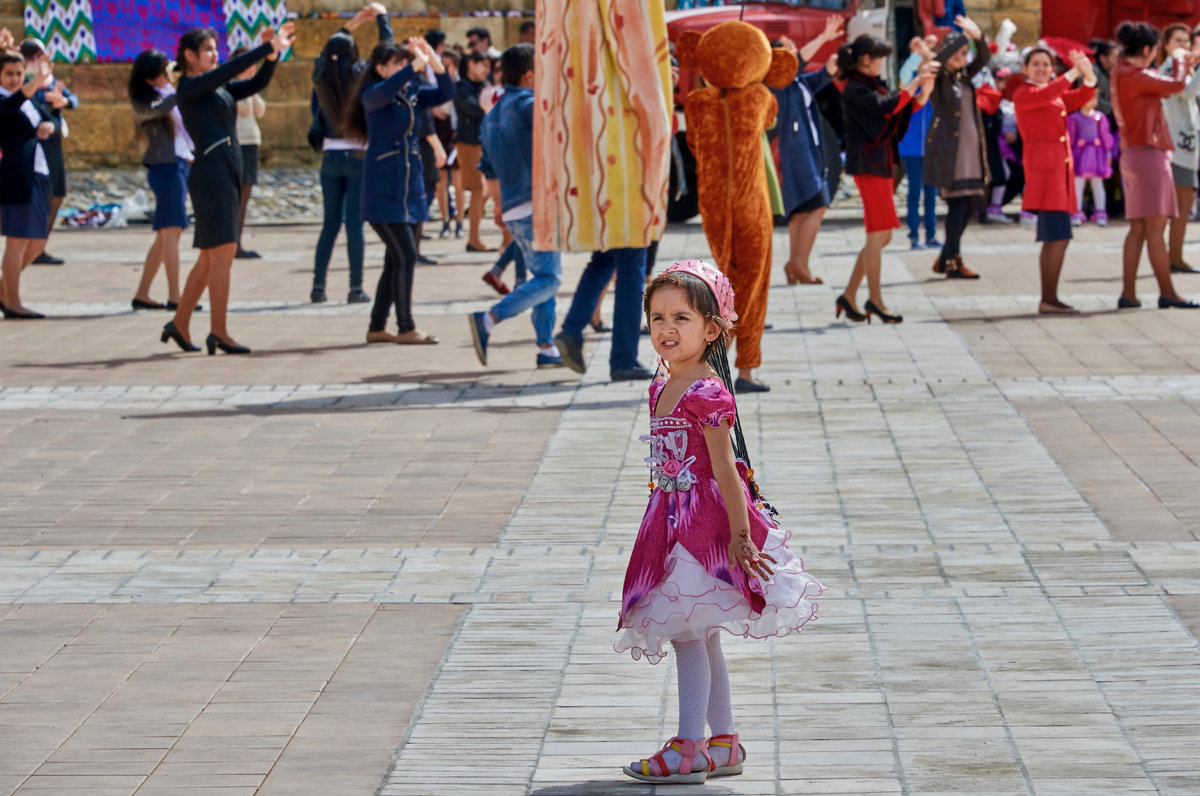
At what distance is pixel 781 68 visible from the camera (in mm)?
9289

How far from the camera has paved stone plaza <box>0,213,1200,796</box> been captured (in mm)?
4125

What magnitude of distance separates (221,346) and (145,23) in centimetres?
1548

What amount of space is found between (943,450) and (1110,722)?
3.35 m

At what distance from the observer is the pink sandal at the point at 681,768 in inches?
155

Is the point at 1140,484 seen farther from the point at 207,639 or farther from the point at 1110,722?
the point at 207,639

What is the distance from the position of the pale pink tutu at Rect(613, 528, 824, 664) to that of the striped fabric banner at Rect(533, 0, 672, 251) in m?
5.41

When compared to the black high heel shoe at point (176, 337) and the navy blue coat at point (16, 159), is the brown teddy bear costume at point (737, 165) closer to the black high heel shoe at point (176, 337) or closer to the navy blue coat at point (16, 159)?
the black high heel shoe at point (176, 337)

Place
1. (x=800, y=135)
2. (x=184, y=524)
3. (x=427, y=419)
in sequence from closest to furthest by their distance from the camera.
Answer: (x=184, y=524) < (x=427, y=419) < (x=800, y=135)

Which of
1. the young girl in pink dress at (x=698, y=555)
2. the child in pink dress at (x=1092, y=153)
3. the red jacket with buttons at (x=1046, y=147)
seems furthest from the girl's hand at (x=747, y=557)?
the child in pink dress at (x=1092, y=153)

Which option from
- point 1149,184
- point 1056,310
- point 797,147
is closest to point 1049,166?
point 1149,184

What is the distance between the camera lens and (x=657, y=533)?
13.3 feet

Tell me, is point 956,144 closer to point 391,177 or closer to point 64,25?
point 391,177

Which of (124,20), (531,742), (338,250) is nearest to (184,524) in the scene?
(531,742)

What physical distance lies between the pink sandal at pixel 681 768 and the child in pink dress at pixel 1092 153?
607 inches
